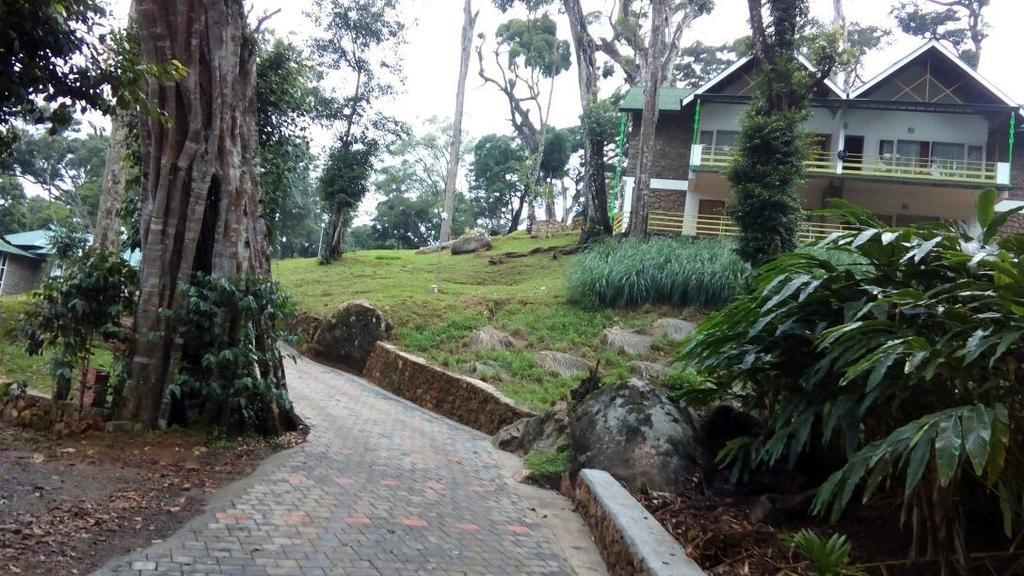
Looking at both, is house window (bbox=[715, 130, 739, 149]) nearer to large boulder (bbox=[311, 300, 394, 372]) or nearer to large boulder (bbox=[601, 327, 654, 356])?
large boulder (bbox=[601, 327, 654, 356])

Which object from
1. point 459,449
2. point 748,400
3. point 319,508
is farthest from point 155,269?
point 748,400

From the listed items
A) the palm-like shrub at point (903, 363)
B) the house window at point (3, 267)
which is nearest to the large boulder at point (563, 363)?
the palm-like shrub at point (903, 363)

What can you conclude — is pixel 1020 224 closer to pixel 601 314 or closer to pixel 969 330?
pixel 601 314

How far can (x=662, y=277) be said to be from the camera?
16.3 metres

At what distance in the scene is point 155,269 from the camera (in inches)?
295

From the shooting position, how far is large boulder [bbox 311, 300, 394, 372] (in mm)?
14852

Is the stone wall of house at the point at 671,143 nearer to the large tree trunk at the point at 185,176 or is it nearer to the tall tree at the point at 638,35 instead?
the tall tree at the point at 638,35

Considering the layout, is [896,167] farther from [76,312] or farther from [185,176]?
[76,312]

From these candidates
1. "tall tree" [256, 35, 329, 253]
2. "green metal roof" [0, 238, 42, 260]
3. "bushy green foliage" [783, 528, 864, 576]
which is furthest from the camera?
"green metal roof" [0, 238, 42, 260]

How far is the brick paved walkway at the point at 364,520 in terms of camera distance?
471cm

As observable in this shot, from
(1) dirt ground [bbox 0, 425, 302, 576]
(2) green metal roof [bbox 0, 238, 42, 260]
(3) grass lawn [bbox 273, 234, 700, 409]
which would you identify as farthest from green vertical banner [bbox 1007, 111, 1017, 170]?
(2) green metal roof [bbox 0, 238, 42, 260]

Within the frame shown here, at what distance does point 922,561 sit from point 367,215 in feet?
151

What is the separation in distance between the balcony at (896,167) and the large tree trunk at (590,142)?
119 inches

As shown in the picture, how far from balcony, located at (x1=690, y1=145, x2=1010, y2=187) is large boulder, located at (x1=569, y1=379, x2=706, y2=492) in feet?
57.3
